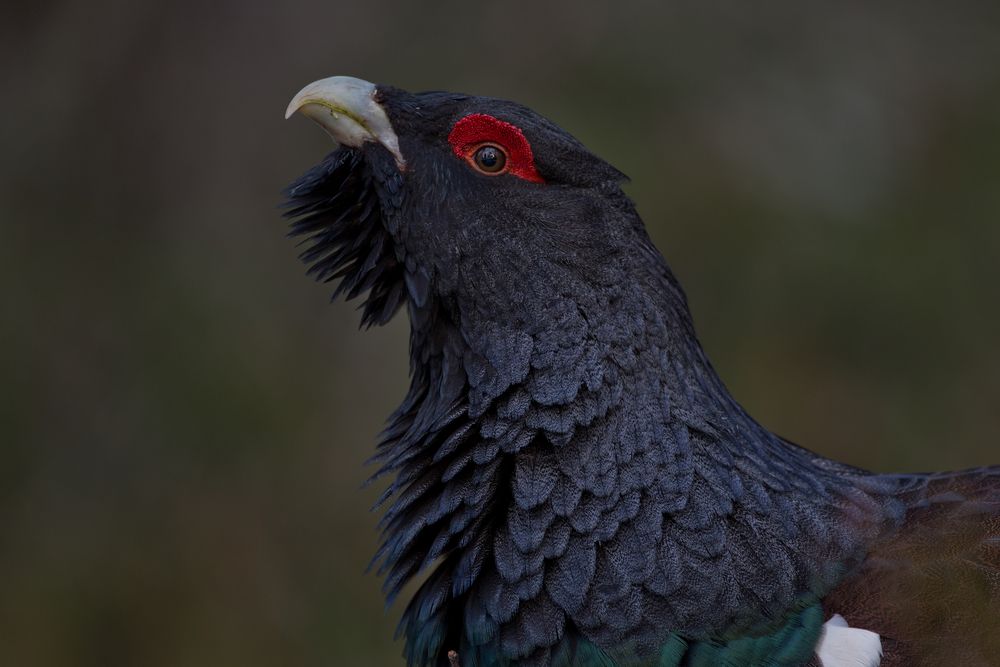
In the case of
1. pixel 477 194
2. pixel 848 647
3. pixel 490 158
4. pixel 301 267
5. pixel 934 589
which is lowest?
pixel 848 647

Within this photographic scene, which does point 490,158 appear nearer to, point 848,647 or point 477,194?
point 477,194

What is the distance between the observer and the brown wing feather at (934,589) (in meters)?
2.75

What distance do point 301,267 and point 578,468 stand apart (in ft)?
13.4

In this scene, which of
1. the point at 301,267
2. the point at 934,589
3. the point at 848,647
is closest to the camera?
the point at 848,647

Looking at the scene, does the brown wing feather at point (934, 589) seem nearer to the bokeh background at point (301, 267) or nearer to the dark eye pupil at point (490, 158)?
the dark eye pupil at point (490, 158)

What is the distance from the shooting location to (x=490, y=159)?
304 centimetres

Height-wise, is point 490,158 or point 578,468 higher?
point 490,158

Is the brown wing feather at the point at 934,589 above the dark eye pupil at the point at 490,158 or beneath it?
beneath

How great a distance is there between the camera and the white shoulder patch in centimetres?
269

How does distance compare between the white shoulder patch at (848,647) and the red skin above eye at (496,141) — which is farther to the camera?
the red skin above eye at (496,141)

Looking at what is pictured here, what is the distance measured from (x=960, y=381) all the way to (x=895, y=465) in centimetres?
69

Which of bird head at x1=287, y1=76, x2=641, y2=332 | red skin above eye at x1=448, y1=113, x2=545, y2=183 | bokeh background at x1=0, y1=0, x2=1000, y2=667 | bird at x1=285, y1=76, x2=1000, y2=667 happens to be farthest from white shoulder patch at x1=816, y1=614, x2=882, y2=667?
bokeh background at x1=0, y1=0, x2=1000, y2=667

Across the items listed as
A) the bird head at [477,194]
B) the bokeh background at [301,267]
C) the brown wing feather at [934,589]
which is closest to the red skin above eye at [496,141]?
the bird head at [477,194]

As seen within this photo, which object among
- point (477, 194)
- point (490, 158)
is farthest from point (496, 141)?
point (477, 194)
